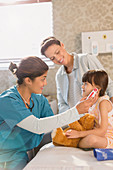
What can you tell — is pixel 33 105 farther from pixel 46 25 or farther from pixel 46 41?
pixel 46 25

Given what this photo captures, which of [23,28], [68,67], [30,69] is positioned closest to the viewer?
[30,69]

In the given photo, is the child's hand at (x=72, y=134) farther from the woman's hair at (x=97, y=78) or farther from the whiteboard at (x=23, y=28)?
the whiteboard at (x=23, y=28)

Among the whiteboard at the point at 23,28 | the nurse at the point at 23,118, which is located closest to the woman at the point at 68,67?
the nurse at the point at 23,118

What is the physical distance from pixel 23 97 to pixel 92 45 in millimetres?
1541

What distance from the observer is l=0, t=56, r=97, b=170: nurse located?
0.94 m

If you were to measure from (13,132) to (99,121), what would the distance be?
512mm

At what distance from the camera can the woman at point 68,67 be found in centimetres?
159

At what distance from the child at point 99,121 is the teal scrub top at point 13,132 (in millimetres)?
237

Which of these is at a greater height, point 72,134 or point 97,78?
point 97,78

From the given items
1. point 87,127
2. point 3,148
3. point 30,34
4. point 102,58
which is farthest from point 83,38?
point 3,148

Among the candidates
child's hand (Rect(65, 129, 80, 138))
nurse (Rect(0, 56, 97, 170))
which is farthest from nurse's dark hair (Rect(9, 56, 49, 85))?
child's hand (Rect(65, 129, 80, 138))

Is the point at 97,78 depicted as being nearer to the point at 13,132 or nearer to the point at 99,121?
the point at 99,121

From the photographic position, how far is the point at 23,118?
997 mm

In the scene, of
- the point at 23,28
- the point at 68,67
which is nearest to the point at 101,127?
the point at 68,67
